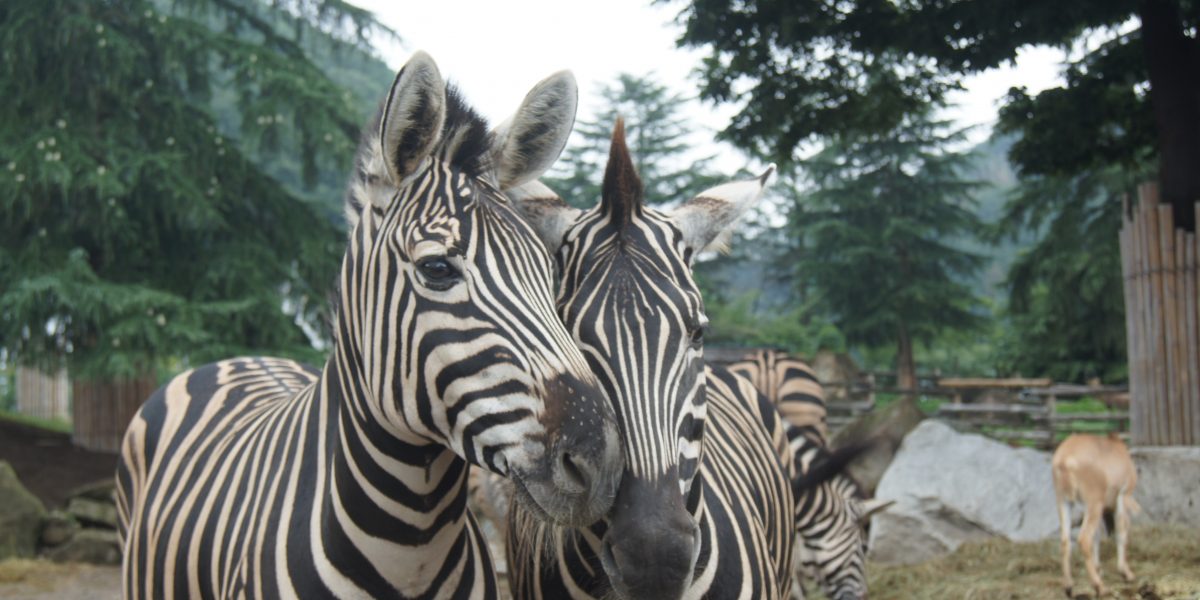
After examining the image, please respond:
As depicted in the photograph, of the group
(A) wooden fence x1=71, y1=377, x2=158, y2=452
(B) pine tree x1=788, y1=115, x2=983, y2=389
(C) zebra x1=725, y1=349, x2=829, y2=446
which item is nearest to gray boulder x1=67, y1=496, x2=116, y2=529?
Answer: (A) wooden fence x1=71, y1=377, x2=158, y2=452

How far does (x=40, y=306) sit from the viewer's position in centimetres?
1198

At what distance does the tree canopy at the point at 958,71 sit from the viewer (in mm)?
9719

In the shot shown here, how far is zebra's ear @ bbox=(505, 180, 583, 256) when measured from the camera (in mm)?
2898

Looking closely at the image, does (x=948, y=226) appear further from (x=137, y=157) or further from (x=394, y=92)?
(x=394, y=92)

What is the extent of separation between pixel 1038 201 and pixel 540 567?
81.9ft

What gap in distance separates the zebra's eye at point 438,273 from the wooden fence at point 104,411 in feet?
44.7

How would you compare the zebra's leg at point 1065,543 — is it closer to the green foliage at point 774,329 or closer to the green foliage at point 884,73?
the green foliage at point 884,73

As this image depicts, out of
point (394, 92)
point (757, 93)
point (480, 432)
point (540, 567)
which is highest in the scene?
point (757, 93)

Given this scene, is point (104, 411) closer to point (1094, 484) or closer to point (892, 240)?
point (1094, 484)

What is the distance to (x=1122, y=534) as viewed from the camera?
7984 millimetres

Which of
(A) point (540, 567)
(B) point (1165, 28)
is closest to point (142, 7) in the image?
(B) point (1165, 28)

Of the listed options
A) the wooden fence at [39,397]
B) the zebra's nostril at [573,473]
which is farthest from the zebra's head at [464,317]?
the wooden fence at [39,397]

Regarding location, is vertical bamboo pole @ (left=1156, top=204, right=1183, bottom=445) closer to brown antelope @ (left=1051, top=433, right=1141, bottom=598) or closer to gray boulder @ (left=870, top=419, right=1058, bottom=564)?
brown antelope @ (left=1051, top=433, right=1141, bottom=598)

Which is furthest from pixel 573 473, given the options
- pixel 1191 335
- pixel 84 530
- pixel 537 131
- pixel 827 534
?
pixel 84 530
